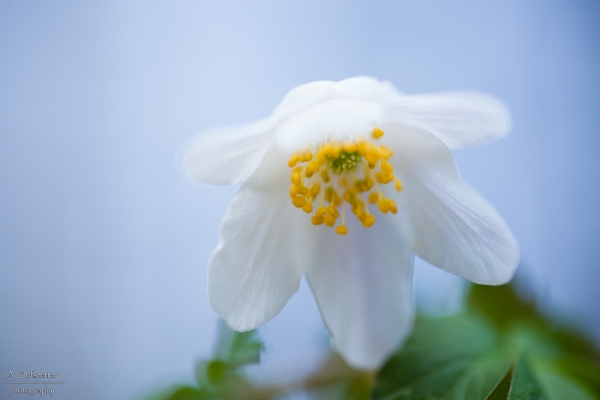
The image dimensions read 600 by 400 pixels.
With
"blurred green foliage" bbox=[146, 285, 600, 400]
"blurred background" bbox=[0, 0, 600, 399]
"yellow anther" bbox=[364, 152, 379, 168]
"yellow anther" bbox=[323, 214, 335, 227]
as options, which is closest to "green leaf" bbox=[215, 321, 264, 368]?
"blurred green foliage" bbox=[146, 285, 600, 400]

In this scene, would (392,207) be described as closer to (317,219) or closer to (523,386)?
(317,219)

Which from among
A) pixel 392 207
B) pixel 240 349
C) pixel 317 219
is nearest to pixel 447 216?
pixel 392 207

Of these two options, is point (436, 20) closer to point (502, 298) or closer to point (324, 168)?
point (502, 298)

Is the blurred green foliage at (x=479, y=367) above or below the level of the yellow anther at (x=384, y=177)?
below

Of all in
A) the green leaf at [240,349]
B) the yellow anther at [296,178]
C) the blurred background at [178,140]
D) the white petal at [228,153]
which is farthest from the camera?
the blurred background at [178,140]

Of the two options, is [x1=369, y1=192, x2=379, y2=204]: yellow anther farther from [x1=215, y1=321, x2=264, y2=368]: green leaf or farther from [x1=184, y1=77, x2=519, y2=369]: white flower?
[x1=215, y1=321, x2=264, y2=368]: green leaf

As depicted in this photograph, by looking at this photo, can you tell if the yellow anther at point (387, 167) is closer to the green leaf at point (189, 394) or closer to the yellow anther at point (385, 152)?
the yellow anther at point (385, 152)

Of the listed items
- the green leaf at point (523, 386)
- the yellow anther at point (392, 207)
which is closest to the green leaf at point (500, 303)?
the green leaf at point (523, 386)
